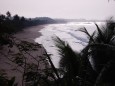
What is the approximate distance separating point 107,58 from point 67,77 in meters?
2.78

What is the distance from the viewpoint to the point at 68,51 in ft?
20.8

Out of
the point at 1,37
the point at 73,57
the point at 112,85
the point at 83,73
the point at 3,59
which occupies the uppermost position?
the point at 1,37

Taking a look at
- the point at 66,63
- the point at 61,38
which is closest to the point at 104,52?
the point at 66,63

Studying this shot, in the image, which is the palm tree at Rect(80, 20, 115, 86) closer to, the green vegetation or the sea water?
the green vegetation

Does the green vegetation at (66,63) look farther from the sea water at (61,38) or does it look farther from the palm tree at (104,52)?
the sea water at (61,38)

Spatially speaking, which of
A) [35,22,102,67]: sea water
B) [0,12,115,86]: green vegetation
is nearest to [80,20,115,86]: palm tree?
[0,12,115,86]: green vegetation

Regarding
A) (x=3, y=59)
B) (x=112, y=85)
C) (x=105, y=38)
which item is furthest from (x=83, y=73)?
(x=3, y=59)

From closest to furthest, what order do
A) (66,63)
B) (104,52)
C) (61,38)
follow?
(66,63) < (104,52) < (61,38)

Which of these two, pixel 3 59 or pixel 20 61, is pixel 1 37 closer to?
pixel 20 61

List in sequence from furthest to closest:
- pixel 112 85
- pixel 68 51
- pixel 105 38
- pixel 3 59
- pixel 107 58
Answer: pixel 3 59 → pixel 105 38 → pixel 107 58 → pixel 112 85 → pixel 68 51

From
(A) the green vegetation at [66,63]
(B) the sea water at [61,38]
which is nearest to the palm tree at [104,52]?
(A) the green vegetation at [66,63]

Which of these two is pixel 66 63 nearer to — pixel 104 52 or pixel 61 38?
pixel 104 52

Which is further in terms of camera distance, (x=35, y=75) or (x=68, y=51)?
(x=68, y=51)

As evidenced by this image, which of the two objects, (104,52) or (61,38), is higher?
(104,52)
